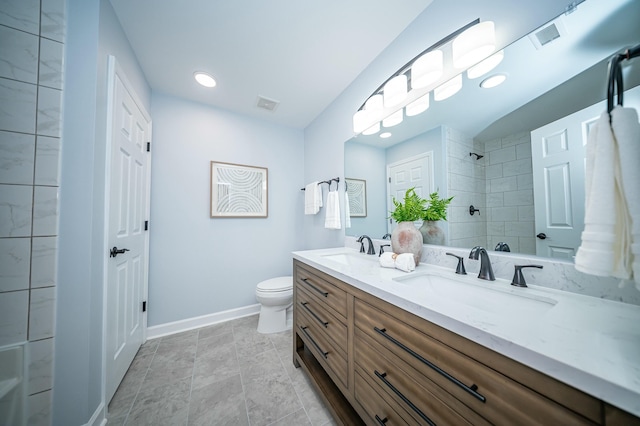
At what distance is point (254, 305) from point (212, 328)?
462 millimetres

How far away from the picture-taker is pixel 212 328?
2.06 meters

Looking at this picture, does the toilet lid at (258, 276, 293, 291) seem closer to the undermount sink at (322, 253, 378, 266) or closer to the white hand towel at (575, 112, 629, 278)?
the undermount sink at (322, 253, 378, 266)

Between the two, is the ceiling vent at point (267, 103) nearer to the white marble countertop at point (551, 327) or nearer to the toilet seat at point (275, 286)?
the toilet seat at point (275, 286)

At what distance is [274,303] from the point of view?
A: 6.40ft

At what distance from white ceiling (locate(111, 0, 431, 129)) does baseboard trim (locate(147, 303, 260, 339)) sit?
90.1 inches

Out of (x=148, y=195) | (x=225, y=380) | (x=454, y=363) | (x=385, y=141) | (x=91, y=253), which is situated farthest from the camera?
(x=148, y=195)

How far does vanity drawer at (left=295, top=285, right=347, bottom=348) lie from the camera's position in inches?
39.3

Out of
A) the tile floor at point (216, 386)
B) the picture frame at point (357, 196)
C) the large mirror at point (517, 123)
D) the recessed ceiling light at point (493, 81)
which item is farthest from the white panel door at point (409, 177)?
the tile floor at point (216, 386)

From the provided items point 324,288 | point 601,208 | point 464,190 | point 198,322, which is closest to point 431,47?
point 464,190

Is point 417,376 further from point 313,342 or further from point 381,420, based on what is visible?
point 313,342

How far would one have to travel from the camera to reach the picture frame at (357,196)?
5.73ft

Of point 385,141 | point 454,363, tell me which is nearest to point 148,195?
point 385,141

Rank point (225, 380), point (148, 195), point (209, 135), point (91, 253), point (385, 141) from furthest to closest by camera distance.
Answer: point (209, 135) → point (148, 195) → point (385, 141) → point (225, 380) → point (91, 253)

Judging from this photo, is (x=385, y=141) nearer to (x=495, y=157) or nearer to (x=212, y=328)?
(x=495, y=157)
